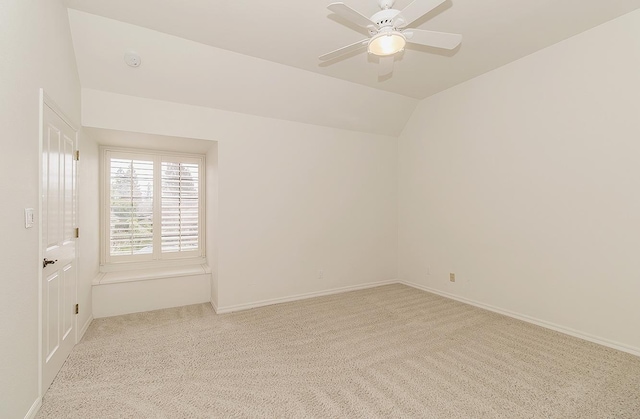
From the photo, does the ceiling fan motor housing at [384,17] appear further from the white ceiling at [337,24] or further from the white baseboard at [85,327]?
the white baseboard at [85,327]

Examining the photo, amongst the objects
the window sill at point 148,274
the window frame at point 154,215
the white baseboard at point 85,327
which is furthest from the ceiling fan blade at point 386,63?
the white baseboard at point 85,327

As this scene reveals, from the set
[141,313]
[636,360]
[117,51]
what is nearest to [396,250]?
[636,360]

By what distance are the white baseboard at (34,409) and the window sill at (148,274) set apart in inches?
69.7

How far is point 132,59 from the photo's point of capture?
9.55 ft

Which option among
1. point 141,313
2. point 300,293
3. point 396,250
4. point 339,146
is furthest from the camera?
point 396,250

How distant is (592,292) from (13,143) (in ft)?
15.6

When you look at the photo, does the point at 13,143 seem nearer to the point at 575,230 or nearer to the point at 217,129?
the point at 217,129

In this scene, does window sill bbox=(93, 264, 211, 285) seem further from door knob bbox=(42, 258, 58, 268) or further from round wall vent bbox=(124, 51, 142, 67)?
round wall vent bbox=(124, 51, 142, 67)

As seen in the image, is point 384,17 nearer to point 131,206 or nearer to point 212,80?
point 212,80

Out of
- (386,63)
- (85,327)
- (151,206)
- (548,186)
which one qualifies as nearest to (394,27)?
(386,63)

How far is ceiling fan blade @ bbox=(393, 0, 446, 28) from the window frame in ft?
11.5

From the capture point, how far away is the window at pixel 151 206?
159 inches

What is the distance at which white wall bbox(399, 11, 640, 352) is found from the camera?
8.91ft

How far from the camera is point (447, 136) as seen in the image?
4.31 metres
